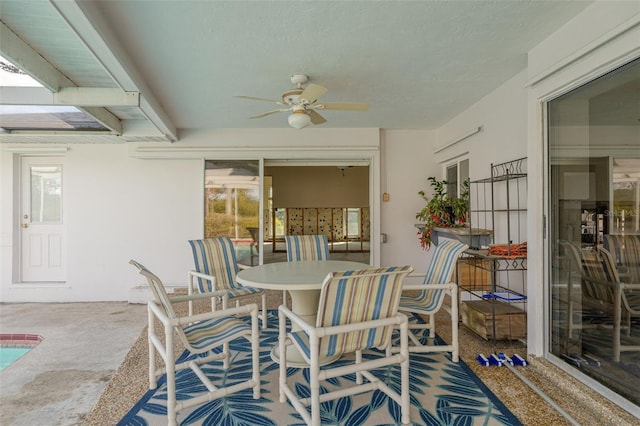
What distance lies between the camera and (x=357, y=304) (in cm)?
183

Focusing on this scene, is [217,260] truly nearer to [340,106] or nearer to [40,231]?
[340,106]

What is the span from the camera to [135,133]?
4434mm

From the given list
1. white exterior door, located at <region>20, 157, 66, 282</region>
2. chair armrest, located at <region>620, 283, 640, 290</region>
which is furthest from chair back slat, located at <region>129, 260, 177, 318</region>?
white exterior door, located at <region>20, 157, 66, 282</region>

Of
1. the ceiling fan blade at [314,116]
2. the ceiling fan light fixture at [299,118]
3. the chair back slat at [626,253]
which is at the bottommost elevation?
the chair back slat at [626,253]

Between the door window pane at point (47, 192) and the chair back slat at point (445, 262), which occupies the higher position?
the door window pane at point (47, 192)

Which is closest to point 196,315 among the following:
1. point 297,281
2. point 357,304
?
point 297,281

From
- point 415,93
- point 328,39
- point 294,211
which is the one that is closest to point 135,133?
point 328,39

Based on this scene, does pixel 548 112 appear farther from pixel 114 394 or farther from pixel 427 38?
pixel 114 394

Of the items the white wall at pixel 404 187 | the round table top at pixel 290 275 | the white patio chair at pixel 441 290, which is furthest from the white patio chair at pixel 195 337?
the white wall at pixel 404 187

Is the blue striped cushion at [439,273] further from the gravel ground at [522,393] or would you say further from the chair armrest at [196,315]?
the chair armrest at [196,315]

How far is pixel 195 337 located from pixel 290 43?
83.1 inches

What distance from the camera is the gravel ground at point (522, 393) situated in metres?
1.93

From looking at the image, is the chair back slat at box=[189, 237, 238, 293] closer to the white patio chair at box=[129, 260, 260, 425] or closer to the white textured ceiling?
the white patio chair at box=[129, 260, 260, 425]

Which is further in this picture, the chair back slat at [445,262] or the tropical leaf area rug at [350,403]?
the chair back slat at [445,262]
